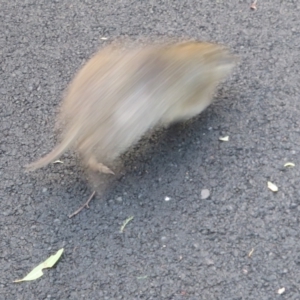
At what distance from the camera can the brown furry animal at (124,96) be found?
2139mm

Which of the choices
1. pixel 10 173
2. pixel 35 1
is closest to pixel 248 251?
pixel 10 173

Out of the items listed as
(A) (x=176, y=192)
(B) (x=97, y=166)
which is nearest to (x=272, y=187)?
(A) (x=176, y=192)

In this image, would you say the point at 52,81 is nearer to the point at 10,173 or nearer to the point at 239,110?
the point at 10,173

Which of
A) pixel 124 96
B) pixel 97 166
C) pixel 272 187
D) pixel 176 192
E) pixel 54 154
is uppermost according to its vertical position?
pixel 124 96

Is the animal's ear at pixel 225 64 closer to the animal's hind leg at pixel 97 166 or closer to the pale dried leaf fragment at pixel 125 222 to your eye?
the animal's hind leg at pixel 97 166

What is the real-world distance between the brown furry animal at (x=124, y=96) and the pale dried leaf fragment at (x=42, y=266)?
1.22 ft

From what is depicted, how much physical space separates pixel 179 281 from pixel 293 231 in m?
Result: 0.44

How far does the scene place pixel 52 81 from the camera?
275cm

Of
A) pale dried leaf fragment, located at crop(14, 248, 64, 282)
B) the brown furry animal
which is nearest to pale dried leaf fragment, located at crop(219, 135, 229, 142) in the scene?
the brown furry animal

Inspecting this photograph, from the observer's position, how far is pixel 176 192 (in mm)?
2238

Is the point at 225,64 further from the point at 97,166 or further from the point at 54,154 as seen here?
the point at 54,154

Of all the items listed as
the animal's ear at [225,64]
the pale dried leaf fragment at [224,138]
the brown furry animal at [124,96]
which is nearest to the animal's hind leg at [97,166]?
the brown furry animal at [124,96]

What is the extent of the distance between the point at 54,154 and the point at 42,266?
1.37 ft

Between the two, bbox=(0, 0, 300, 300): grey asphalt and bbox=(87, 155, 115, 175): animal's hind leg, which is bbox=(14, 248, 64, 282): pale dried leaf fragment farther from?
bbox=(87, 155, 115, 175): animal's hind leg
